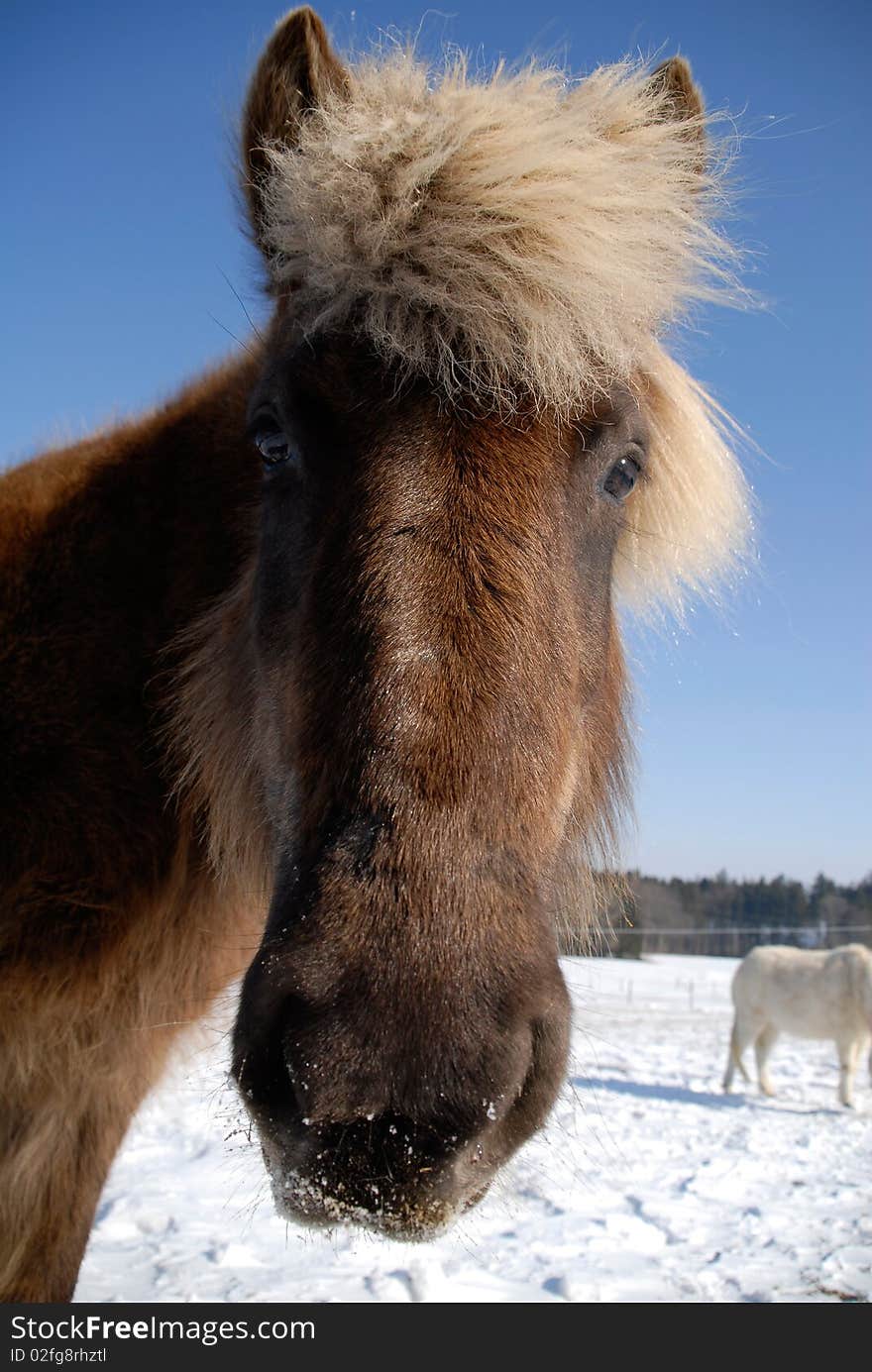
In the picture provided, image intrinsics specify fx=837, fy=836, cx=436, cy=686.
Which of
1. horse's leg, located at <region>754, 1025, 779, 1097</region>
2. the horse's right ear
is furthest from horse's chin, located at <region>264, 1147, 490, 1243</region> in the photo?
horse's leg, located at <region>754, 1025, 779, 1097</region>

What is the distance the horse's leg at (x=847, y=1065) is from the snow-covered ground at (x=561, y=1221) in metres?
1.46

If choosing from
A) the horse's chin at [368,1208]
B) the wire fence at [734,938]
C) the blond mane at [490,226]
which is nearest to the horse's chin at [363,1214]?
the horse's chin at [368,1208]

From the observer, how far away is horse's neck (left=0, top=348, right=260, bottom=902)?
2277 millimetres

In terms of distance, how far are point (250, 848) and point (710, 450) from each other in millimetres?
1897

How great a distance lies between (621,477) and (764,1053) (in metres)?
11.2

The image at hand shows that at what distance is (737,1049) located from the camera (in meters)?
11.1

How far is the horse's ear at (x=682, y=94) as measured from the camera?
8.45 feet

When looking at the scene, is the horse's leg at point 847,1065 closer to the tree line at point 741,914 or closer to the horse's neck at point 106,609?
the horse's neck at point 106,609

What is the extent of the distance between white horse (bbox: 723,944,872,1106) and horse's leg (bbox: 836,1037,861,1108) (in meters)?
0.01

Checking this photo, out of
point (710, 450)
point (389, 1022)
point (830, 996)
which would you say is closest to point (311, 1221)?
point (389, 1022)

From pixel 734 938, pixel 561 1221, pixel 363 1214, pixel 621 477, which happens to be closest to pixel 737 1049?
pixel 561 1221

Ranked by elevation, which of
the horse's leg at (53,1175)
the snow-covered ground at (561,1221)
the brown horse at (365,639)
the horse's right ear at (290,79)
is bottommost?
the snow-covered ground at (561,1221)

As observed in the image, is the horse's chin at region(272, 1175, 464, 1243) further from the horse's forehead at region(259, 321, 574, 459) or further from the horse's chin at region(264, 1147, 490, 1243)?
the horse's forehead at region(259, 321, 574, 459)
